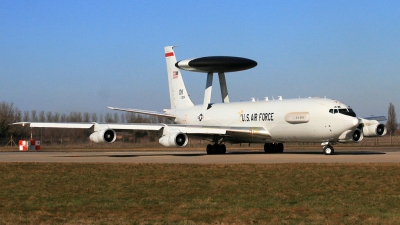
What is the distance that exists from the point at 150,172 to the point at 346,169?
8655 mm

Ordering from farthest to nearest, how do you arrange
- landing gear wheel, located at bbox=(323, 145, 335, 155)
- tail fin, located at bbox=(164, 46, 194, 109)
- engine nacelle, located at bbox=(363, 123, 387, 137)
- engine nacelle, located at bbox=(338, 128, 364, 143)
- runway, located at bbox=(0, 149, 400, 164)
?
tail fin, located at bbox=(164, 46, 194, 109) < engine nacelle, located at bbox=(363, 123, 387, 137) < landing gear wheel, located at bbox=(323, 145, 335, 155) < engine nacelle, located at bbox=(338, 128, 364, 143) < runway, located at bbox=(0, 149, 400, 164)

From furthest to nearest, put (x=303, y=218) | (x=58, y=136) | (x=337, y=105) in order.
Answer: (x=58, y=136)
(x=337, y=105)
(x=303, y=218)

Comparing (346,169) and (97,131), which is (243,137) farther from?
(346,169)

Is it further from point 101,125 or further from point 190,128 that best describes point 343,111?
point 101,125

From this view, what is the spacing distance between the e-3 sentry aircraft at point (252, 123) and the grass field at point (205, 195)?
14.1 metres

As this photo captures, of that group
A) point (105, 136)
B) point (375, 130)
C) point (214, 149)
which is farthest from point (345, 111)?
point (105, 136)

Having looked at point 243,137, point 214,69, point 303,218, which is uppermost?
point 214,69

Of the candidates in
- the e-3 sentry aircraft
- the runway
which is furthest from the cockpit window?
the runway

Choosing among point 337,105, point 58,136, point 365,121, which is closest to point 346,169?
point 337,105

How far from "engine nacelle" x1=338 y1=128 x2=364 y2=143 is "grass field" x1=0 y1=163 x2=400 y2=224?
1314cm

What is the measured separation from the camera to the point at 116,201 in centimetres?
1633

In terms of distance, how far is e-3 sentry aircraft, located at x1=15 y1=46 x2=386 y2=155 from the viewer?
40.3 m

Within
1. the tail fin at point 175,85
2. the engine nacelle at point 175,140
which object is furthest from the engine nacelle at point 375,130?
the tail fin at point 175,85

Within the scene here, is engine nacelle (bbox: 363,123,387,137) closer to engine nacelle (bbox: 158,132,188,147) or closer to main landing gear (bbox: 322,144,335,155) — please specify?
main landing gear (bbox: 322,144,335,155)
